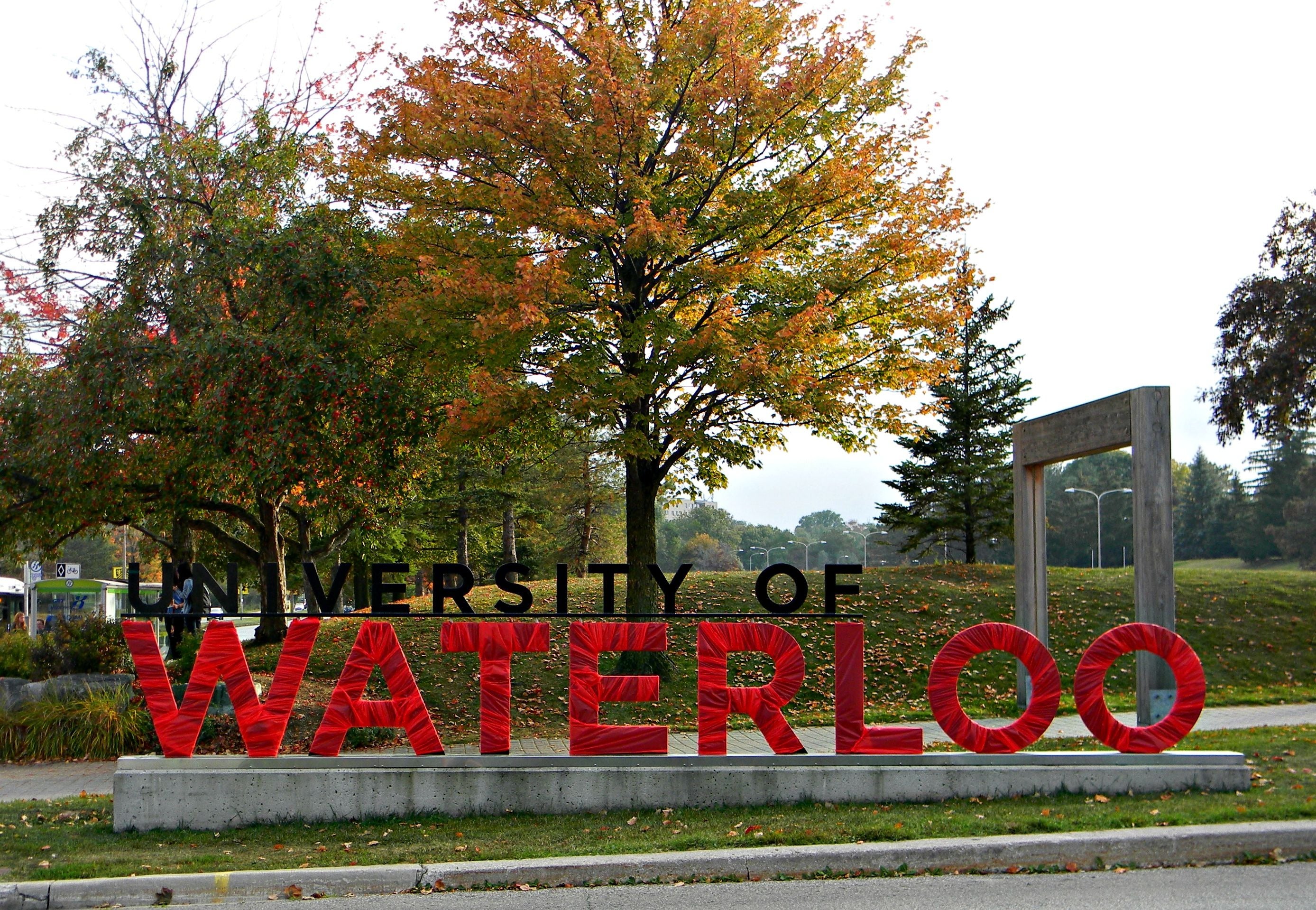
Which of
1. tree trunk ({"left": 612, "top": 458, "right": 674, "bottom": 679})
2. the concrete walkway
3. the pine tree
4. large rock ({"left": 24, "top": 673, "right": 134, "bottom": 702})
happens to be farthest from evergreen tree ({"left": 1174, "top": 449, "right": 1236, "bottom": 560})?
large rock ({"left": 24, "top": 673, "right": 134, "bottom": 702})

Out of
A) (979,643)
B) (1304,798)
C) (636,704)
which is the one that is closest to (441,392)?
(636,704)

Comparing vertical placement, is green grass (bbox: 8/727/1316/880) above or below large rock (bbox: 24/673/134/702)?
below

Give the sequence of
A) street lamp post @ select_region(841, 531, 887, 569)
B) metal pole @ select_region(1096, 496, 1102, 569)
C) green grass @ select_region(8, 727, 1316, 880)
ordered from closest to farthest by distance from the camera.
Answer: green grass @ select_region(8, 727, 1316, 880), metal pole @ select_region(1096, 496, 1102, 569), street lamp post @ select_region(841, 531, 887, 569)

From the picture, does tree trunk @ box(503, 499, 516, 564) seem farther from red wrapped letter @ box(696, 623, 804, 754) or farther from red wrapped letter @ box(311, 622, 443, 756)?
red wrapped letter @ box(696, 623, 804, 754)

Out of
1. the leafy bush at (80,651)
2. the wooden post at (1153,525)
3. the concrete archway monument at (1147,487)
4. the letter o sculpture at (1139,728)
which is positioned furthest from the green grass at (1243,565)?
the leafy bush at (80,651)

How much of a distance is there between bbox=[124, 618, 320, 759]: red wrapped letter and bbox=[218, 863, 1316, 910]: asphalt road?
2.59m

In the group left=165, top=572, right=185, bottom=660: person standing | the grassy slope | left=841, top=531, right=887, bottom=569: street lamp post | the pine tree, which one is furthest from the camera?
left=841, top=531, right=887, bottom=569: street lamp post

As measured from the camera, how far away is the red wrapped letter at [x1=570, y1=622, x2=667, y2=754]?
951cm

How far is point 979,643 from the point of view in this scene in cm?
984

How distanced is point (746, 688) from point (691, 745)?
307cm

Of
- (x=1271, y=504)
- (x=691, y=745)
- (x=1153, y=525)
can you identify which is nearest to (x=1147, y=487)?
(x=1153, y=525)

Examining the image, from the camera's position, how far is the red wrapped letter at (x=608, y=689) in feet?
31.2

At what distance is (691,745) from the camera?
12.4 meters

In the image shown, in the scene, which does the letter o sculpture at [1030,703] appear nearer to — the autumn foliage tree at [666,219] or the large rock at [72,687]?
the autumn foliage tree at [666,219]
